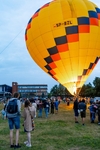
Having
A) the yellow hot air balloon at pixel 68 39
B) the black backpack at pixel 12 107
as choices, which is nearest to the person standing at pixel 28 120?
the black backpack at pixel 12 107

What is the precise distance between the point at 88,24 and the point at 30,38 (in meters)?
5.10

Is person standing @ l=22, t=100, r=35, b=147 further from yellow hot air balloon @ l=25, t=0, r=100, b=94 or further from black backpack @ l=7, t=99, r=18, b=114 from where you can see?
yellow hot air balloon @ l=25, t=0, r=100, b=94

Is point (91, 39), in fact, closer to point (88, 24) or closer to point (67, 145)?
point (88, 24)

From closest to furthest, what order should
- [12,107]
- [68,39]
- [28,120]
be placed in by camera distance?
[12,107] < [28,120] < [68,39]

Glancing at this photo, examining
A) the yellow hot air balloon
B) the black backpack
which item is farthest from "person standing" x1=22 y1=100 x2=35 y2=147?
the yellow hot air balloon

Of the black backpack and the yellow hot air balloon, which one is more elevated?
the yellow hot air balloon

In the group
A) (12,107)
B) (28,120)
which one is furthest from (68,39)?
(12,107)

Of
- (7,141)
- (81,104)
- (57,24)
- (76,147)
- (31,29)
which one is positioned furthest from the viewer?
(31,29)

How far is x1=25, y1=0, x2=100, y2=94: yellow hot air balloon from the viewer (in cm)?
1883

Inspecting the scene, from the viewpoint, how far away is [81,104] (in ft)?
45.2

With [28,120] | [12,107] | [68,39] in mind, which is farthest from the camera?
[68,39]

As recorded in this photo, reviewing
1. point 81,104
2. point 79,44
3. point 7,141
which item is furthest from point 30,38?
point 7,141

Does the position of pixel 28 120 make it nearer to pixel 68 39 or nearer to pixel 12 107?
pixel 12 107

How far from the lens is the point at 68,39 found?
18.7 metres
